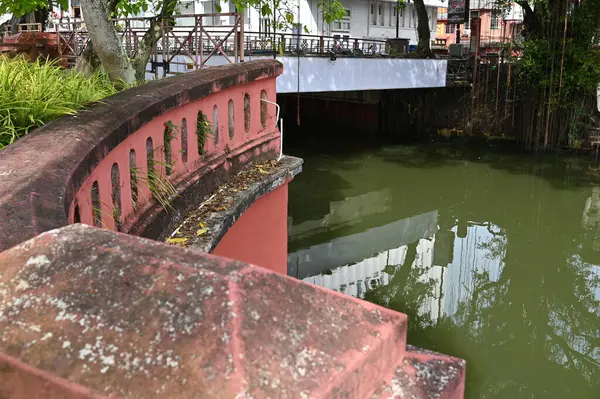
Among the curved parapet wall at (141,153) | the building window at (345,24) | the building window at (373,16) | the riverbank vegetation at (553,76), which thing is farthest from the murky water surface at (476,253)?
the building window at (373,16)

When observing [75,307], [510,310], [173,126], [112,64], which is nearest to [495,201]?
[510,310]

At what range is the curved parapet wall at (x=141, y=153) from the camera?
2.23 metres

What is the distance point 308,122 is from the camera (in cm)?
2542

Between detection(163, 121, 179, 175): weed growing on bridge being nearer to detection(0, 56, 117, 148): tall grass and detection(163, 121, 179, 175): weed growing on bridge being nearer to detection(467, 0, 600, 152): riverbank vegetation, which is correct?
detection(0, 56, 117, 148): tall grass

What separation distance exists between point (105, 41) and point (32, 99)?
3.25 m

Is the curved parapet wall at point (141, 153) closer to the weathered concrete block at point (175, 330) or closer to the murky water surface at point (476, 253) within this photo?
the weathered concrete block at point (175, 330)

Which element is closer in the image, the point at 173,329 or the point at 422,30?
the point at 173,329

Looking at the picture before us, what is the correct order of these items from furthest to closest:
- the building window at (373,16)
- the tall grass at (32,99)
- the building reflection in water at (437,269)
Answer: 1. the building window at (373,16)
2. the building reflection in water at (437,269)
3. the tall grass at (32,99)

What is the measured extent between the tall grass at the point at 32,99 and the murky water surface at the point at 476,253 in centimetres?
496

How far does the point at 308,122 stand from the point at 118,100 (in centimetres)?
2169

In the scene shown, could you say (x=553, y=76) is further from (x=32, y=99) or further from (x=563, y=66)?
(x=32, y=99)

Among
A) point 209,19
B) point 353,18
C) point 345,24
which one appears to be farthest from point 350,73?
point 353,18

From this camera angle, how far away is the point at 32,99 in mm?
3744

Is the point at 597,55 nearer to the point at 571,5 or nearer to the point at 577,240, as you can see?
the point at 571,5
